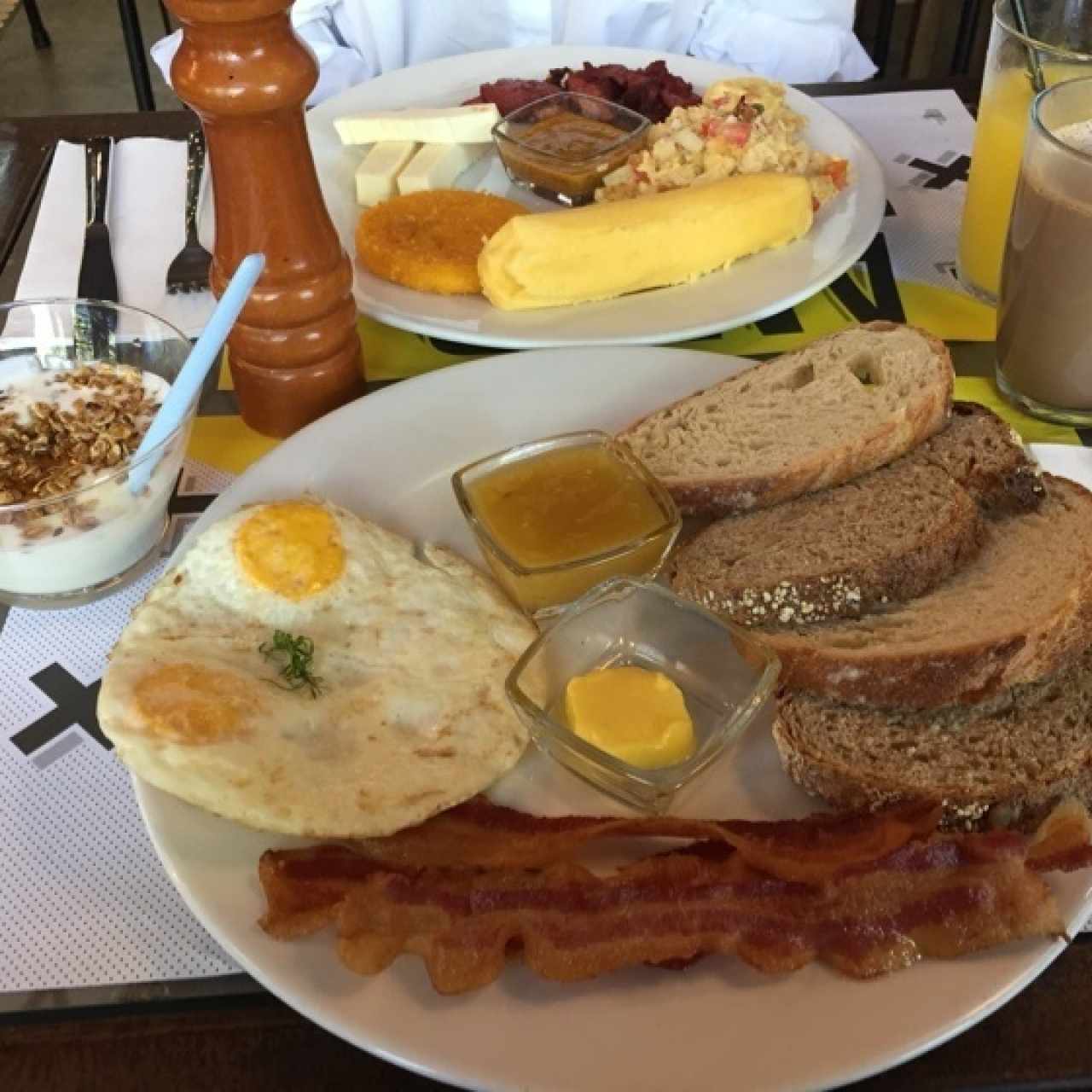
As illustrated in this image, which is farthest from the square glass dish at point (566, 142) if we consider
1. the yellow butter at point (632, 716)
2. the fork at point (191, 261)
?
the yellow butter at point (632, 716)

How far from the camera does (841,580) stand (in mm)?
1758

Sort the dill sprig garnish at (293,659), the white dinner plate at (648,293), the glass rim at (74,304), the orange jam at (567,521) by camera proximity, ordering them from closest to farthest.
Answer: the dill sprig garnish at (293,659), the orange jam at (567,521), the glass rim at (74,304), the white dinner plate at (648,293)

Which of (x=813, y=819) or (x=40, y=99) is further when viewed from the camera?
(x=40, y=99)

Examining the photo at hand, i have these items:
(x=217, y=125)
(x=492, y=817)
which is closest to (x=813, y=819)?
(x=492, y=817)

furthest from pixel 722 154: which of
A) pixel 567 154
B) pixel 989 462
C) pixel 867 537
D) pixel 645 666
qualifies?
pixel 645 666

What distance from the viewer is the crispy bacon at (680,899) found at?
125cm

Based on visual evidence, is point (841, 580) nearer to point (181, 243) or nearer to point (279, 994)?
point (279, 994)

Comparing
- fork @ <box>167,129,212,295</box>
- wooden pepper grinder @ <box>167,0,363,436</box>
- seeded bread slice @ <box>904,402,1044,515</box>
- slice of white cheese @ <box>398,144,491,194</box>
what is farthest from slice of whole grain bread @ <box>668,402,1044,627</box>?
fork @ <box>167,129,212,295</box>

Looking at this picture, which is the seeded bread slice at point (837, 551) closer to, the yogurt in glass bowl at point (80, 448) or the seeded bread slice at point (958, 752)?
the seeded bread slice at point (958, 752)

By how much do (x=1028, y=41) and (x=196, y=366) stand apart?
1689 millimetres

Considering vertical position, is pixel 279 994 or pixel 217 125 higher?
pixel 217 125

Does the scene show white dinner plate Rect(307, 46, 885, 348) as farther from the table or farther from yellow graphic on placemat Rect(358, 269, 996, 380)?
the table

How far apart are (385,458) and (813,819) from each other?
101cm

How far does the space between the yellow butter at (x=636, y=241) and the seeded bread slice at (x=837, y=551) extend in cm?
66
